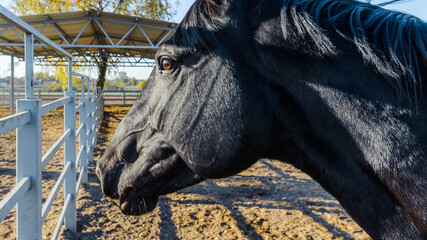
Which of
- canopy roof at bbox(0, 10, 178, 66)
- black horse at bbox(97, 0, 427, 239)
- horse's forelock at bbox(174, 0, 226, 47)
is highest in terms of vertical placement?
canopy roof at bbox(0, 10, 178, 66)

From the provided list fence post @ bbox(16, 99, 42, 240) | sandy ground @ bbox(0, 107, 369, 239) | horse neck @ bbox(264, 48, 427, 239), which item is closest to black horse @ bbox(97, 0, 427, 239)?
horse neck @ bbox(264, 48, 427, 239)

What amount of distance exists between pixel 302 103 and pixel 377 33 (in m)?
0.37

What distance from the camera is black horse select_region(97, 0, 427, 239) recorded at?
99 cm

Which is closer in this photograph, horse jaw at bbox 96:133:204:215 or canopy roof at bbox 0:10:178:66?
horse jaw at bbox 96:133:204:215

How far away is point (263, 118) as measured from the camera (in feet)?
3.95

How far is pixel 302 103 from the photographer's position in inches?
45.9

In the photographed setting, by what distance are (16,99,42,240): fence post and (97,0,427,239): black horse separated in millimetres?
577

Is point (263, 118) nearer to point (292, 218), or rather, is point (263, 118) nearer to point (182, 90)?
point (182, 90)

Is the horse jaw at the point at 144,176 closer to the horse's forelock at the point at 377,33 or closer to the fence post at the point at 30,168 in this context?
the fence post at the point at 30,168

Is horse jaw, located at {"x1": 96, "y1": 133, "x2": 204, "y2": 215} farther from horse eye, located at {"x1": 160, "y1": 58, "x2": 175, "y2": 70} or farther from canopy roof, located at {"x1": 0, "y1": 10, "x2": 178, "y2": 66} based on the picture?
canopy roof, located at {"x1": 0, "y1": 10, "x2": 178, "y2": 66}

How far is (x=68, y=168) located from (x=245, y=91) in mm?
2550

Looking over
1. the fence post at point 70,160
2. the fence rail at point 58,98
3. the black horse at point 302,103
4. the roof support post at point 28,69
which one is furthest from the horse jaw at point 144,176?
the fence rail at point 58,98

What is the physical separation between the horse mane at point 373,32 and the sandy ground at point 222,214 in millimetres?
2612

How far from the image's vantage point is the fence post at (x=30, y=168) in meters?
1.53
